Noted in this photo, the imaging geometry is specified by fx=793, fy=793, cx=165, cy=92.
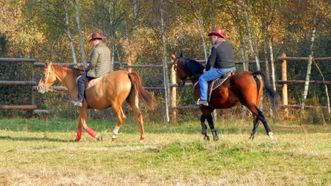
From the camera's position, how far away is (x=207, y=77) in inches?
659

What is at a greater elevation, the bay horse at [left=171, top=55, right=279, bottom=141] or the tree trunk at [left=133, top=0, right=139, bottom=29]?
the tree trunk at [left=133, top=0, right=139, bottom=29]

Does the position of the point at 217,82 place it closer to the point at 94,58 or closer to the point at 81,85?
the point at 94,58

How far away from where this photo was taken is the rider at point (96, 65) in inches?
693

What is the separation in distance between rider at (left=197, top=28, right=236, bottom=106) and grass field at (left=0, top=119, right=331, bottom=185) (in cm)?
159

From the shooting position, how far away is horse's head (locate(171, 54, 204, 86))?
57.8ft

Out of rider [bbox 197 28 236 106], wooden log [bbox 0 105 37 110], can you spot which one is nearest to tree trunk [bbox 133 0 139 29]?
wooden log [bbox 0 105 37 110]

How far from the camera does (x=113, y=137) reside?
57.2 feet

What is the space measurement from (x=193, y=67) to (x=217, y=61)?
1318mm

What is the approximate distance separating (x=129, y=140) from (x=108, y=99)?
3.59ft

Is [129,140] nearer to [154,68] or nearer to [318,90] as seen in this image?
[154,68]

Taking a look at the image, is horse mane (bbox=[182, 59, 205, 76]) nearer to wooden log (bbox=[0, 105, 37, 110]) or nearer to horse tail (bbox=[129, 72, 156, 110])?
horse tail (bbox=[129, 72, 156, 110])

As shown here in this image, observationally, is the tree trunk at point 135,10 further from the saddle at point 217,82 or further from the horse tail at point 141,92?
the saddle at point 217,82

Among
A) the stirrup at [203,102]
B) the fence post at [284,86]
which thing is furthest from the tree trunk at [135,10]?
the stirrup at [203,102]

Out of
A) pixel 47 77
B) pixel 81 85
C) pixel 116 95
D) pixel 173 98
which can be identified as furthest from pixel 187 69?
pixel 173 98
